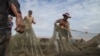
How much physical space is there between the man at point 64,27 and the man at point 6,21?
9.93m

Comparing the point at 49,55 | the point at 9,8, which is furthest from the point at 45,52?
the point at 9,8

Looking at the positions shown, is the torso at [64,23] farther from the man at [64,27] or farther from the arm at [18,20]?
the arm at [18,20]

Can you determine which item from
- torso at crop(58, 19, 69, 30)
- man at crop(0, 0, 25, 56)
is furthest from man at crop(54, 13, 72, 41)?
man at crop(0, 0, 25, 56)

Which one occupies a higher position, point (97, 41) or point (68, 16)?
point (68, 16)

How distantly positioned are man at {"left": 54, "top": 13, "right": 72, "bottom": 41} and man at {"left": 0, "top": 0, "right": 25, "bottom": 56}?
9930 mm

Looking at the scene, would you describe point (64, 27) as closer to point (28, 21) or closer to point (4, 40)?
point (28, 21)

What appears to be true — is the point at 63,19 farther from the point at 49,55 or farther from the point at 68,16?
the point at 49,55

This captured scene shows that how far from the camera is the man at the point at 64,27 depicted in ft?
45.0

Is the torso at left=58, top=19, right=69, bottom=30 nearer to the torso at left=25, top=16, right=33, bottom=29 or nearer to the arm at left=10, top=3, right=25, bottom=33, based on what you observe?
the torso at left=25, top=16, right=33, bottom=29

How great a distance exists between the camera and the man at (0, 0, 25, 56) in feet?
12.1

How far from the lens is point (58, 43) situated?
1404cm

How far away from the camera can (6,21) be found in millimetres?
3707

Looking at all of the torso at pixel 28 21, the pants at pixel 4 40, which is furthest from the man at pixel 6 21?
the torso at pixel 28 21

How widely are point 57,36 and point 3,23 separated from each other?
10.3 m
